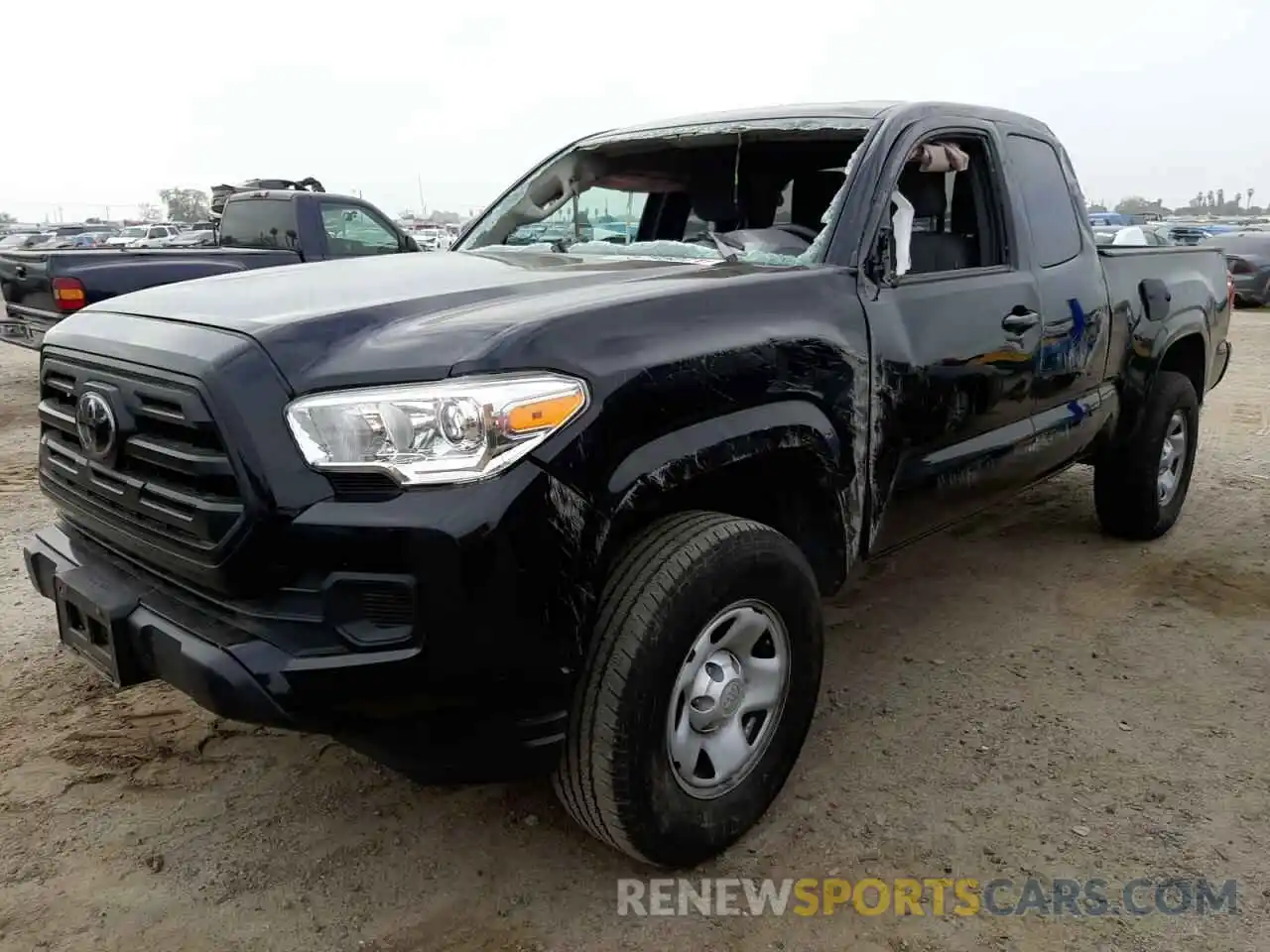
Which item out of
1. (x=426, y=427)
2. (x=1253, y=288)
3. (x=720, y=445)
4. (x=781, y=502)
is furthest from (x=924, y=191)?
(x=1253, y=288)

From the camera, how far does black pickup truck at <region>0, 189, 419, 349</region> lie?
7402 mm

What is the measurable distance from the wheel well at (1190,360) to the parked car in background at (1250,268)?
531 inches

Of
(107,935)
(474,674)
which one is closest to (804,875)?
(474,674)

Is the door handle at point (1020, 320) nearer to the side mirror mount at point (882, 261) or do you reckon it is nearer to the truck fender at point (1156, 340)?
the side mirror mount at point (882, 261)

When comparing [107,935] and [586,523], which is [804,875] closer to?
[586,523]

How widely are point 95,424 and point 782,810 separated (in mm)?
1987

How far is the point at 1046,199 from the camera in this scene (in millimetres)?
3867

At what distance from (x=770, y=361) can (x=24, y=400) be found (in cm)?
837

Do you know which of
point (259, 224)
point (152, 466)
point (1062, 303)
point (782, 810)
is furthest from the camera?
point (259, 224)

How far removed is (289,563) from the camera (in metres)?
1.97

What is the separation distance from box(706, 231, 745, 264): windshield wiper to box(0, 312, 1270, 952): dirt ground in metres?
1.50

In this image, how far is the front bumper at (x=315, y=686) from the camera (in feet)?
6.32

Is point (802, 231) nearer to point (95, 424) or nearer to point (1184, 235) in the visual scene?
point (95, 424)

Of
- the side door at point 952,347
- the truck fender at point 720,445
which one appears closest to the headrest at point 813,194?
the side door at point 952,347
